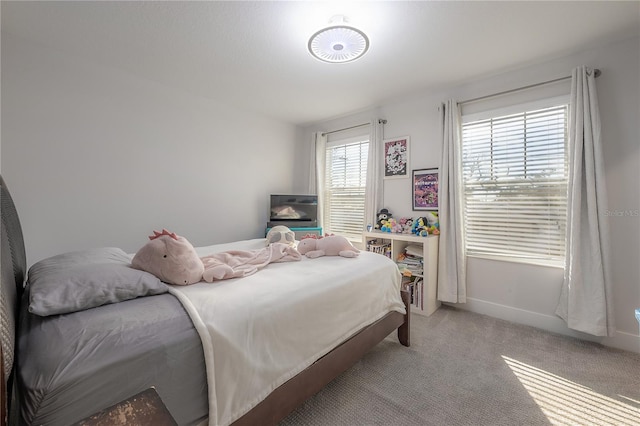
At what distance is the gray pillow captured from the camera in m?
0.96

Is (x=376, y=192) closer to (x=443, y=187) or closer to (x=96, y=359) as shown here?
(x=443, y=187)

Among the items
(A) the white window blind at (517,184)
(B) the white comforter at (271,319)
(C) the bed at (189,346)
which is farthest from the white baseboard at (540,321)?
(C) the bed at (189,346)

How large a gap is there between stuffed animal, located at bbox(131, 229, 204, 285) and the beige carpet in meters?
0.94

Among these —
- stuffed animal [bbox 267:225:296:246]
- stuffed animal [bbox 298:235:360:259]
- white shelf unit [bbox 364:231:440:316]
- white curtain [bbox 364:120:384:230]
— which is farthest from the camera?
white curtain [bbox 364:120:384:230]

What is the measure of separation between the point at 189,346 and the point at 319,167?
Result: 3.59 m

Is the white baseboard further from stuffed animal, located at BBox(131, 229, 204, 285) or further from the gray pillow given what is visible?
the gray pillow

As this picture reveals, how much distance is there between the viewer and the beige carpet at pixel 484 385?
1489 millimetres

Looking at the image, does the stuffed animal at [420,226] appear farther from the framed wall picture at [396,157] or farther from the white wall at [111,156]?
the white wall at [111,156]

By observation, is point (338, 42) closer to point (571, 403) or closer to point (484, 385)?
point (484, 385)

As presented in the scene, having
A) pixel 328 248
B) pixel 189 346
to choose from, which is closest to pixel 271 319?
pixel 189 346

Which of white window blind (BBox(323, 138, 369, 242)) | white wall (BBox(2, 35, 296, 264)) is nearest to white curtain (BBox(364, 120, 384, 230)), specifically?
white window blind (BBox(323, 138, 369, 242))

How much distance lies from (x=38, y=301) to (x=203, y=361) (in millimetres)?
598

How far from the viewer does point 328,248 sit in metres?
2.17

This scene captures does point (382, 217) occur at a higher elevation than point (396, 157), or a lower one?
lower
